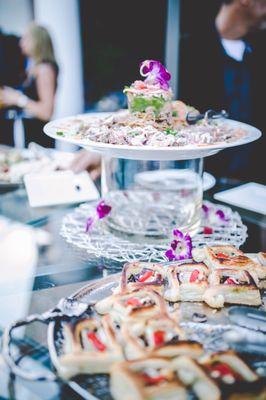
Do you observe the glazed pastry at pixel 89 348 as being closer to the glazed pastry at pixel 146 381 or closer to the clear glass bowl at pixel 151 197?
the glazed pastry at pixel 146 381

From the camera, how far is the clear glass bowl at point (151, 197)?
4.86 ft

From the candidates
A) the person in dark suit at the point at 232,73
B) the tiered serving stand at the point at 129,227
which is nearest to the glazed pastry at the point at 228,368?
the tiered serving stand at the point at 129,227

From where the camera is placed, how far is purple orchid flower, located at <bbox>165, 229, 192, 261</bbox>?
121 cm

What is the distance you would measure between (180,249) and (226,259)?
0.19 metres

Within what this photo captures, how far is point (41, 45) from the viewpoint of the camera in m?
4.25

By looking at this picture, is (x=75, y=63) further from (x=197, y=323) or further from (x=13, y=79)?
(x=197, y=323)

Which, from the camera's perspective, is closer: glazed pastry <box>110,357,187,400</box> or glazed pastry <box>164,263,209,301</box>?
glazed pastry <box>110,357,187,400</box>

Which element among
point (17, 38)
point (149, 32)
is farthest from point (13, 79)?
point (149, 32)

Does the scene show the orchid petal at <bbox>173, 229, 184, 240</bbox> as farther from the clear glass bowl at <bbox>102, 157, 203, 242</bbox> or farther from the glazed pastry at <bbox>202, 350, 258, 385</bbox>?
the glazed pastry at <bbox>202, 350, 258, 385</bbox>

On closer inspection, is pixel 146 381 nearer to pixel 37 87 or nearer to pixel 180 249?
pixel 180 249

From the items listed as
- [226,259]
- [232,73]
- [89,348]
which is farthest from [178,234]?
[232,73]

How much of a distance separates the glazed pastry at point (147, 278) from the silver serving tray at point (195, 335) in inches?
1.8

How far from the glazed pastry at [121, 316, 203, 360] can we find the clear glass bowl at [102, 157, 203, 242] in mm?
601

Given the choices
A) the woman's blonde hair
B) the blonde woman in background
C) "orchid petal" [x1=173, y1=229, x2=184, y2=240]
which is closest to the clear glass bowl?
"orchid petal" [x1=173, y1=229, x2=184, y2=240]
